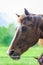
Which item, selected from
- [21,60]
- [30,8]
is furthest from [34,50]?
[30,8]

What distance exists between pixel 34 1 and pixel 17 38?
358mm

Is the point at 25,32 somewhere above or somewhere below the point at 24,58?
above

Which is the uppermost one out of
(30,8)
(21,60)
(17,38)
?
(30,8)

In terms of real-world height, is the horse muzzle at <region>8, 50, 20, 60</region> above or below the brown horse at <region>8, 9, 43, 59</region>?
below

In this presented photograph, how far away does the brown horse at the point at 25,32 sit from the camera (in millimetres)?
1145

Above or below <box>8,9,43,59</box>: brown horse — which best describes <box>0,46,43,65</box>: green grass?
below

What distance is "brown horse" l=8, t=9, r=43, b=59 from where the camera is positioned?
1.14 m

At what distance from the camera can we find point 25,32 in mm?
1153

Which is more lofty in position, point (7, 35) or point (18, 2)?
point (18, 2)

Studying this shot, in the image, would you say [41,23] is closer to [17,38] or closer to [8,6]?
[17,38]

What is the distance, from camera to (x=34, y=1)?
1384 millimetres

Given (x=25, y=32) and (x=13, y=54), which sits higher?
(x=25, y=32)

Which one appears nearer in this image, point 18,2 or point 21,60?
point 21,60

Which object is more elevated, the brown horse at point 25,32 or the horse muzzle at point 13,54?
the brown horse at point 25,32
